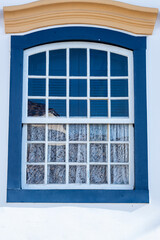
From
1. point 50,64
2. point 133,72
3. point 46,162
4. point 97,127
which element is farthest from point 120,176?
point 50,64

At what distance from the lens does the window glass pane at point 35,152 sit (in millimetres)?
4016

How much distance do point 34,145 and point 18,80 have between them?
0.81 meters

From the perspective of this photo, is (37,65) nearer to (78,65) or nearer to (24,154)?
(78,65)

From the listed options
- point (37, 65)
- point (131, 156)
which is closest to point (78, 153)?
point (131, 156)

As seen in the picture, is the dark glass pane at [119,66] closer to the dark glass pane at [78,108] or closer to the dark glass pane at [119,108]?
the dark glass pane at [119,108]

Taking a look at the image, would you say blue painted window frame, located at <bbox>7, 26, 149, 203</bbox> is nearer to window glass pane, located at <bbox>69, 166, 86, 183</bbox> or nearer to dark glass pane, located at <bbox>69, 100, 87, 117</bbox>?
window glass pane, located at <bbox>69, 166, 86, 183</bbox>

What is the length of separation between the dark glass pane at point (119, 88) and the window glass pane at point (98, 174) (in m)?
0.91

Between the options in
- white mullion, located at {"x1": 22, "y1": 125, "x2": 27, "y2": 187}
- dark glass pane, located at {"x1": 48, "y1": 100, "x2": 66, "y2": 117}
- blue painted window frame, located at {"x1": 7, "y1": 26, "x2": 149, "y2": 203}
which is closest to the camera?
blue painted window frame, located at {"x1": 7, "y1": 26, "x2": 149, "y2": 203}

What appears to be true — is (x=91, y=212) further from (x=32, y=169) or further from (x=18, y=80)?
(x=18, y=80)

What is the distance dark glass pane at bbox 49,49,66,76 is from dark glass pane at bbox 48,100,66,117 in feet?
1.16

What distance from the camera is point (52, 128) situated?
406 cm

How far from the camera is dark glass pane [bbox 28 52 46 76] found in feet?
13.5

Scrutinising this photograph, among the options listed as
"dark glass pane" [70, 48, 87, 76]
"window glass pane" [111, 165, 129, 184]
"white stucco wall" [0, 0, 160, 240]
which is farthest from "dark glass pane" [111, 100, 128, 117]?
"window glass pane" [111, 165, 129, 184]

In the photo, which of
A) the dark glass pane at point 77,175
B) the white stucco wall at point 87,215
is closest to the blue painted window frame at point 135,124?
the white stucco wall at point 87,215
